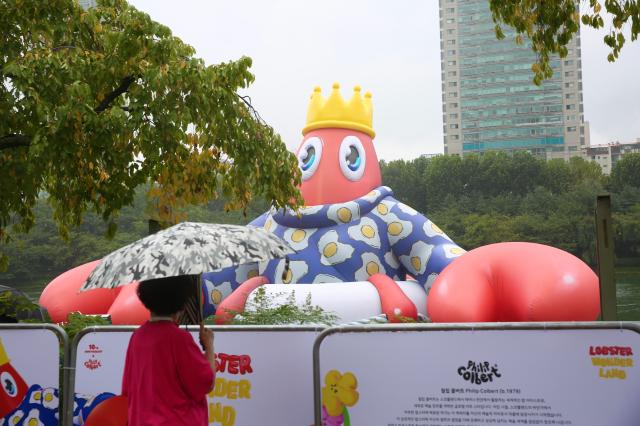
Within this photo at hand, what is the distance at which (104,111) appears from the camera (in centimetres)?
Result: 624

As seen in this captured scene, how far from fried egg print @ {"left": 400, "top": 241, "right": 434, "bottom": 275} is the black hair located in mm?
7336

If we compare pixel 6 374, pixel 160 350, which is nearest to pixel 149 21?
pixel 6 374

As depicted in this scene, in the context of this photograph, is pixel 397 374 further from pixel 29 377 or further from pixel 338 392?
pixel 29 377

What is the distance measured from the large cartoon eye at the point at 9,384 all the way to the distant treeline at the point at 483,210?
25.6 metres

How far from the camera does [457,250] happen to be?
10.4 meters

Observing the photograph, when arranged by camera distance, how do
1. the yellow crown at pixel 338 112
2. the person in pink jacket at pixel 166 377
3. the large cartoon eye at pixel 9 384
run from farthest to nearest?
1. the yellow crown at pixel 338 112
2. the large cartoon eye at pixel 9 384
3. the person in pink jacket at pixel 166 377

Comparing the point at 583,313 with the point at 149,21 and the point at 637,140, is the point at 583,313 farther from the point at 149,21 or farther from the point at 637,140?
the point at 637,140

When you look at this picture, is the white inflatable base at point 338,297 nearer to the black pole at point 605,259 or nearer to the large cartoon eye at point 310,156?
the large cartoon eye at point 310,156

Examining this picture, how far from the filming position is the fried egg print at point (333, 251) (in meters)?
10.5

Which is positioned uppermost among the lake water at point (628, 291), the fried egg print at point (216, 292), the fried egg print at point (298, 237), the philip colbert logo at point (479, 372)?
the fried egg print at point (298, 237)

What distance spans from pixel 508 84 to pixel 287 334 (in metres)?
81.5

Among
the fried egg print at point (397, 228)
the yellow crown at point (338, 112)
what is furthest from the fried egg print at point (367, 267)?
the yellow crown at point (338, 112)

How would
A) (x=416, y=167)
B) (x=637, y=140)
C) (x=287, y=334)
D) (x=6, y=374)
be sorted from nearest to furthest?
(x=287, y=334)
(x=6, y=374)
(x=416, y=167)
(x=637, y=140)

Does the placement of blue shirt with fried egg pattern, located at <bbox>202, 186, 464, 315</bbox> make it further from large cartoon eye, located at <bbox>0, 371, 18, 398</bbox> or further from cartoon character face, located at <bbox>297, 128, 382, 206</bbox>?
large cartoon eye, located at <bbox>0, 371, 18, 398</bbox>
